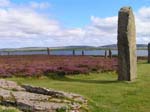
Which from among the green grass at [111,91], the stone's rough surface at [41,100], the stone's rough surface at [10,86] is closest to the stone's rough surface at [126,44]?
the green grass at [111,91]

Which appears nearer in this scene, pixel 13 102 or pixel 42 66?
pixel 13 102

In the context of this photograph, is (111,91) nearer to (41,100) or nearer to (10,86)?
(10,86)

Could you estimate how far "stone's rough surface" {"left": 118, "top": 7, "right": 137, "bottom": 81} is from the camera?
23141 millimetres

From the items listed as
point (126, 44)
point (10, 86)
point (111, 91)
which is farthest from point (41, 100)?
point (126, 44)

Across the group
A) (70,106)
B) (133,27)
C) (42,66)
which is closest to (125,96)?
(70,106)

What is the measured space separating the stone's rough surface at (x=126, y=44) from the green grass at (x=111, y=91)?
0.61 meters

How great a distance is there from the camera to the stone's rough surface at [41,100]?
42.3 ft

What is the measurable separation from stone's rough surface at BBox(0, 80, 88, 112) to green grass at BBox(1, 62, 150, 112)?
2.46ft

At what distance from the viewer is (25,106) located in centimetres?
1301

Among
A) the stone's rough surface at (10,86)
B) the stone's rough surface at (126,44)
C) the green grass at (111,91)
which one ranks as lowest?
the green grass at (111,91)

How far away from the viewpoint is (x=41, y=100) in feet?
44.6

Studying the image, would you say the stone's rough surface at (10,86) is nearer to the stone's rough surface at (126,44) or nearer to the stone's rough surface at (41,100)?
the stone's rough surface at (41,100)

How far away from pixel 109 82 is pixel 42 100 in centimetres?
967

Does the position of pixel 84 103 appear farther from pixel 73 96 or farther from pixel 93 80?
pixel 93 80
